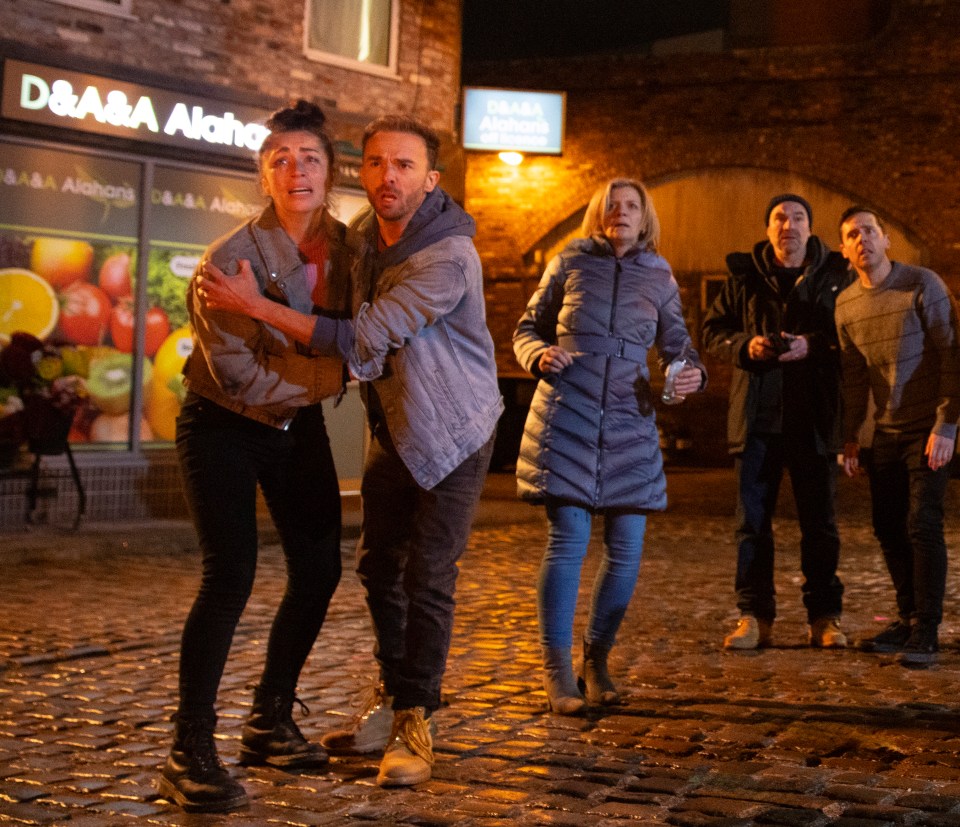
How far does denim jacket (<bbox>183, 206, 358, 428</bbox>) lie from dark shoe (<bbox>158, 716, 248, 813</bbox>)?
2.92 ft

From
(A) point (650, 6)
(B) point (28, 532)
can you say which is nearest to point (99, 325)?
(B) point (28, 532)

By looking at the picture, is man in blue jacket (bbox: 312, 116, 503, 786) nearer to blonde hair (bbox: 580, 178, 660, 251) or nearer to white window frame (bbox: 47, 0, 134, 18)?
blonde hair (bbox: 580, 178, 660, 251)

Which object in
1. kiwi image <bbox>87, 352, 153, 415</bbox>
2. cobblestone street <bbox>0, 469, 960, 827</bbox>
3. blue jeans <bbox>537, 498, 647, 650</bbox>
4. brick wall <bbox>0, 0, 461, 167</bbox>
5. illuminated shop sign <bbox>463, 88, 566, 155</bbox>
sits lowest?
cobblestone street <bbox>0, 469, 960, 827</bbox>

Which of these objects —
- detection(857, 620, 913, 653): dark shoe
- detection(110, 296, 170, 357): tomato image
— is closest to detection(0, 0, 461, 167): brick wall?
detection(110, 296, 170, 357): tomato image

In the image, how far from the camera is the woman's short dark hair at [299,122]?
4484 mm

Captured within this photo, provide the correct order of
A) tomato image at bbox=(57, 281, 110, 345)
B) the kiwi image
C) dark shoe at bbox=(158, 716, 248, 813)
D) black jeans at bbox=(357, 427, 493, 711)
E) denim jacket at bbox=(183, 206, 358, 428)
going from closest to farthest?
1. dark shoe at bbox=(158, 716, 248, 813)
2. denim jacket at bbox=(183, 206, 358, 428)
3. black jeans at bbox=(357, 427, 493, 711)
4. tomato image at bbox=(57, 281, 110, 345)
5. the kiwi image

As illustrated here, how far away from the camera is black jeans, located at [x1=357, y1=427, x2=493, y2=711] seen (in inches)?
180

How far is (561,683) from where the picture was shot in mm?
5547

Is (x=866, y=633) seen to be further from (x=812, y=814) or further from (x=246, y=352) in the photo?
(x=246, y=352)

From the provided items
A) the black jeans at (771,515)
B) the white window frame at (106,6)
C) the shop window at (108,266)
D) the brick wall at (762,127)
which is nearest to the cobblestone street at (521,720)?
the black jeans at (771,515)

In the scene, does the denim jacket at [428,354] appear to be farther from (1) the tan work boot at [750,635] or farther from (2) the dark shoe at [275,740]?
(1) the tan work boot at [750,635]

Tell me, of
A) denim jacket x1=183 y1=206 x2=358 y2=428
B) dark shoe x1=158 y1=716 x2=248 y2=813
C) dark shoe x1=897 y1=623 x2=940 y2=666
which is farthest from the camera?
dark shoe x1=897 y1=623 x2=940 y2=666

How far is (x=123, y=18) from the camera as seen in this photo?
12.8 meters

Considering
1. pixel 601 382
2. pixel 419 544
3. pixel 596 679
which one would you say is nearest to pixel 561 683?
pixel 596 679
